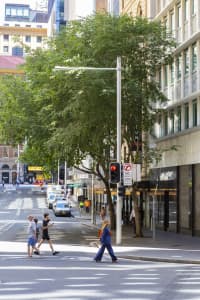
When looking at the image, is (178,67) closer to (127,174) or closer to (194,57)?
(194,57)

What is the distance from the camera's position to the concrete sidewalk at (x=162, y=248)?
949 inches

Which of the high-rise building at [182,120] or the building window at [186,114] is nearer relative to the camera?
the high-rise building at [182,120]

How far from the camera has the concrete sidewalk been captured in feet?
79.0

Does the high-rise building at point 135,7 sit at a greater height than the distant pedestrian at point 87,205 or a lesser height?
greater

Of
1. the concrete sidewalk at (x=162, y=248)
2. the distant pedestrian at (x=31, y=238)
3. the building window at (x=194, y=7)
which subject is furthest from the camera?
the building window at (x=194, y=7)

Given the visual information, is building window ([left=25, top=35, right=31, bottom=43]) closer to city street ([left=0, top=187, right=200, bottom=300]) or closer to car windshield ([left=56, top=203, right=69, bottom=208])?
car windshield ([left=56, top=203, right=69, bottom=208])

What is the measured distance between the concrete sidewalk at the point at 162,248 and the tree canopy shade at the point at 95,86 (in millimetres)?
4763

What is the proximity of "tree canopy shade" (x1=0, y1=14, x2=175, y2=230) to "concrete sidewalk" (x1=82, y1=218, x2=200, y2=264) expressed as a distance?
4763 mm

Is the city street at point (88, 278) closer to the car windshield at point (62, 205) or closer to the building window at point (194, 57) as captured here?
the building window at point (194, 57)

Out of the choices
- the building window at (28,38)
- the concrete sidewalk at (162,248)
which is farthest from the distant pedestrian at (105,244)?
the building window at (28,38)

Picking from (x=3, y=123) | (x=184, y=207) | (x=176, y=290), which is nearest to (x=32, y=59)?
(x=3, y=123)

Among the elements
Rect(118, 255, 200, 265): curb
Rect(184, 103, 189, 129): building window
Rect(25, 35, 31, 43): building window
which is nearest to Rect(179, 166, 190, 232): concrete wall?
Rect(184, 103, 189, 129): building window

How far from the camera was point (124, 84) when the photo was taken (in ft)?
108

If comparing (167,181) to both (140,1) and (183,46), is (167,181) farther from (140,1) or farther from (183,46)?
(140,1)
